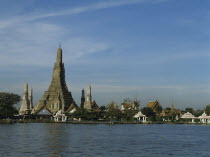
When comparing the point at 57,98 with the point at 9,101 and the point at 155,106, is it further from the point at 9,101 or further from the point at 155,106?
the point at 155,106

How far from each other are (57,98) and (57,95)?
1352mm

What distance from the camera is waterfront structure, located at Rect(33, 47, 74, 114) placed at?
460 ft

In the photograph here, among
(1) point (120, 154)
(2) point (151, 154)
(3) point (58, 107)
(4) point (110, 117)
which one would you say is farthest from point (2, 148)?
(3) point (58, 107)

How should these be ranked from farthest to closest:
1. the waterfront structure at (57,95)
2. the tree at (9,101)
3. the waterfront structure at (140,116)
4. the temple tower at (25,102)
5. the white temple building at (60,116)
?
the temple tower at (25,102) → the waterfront structure at (57,95) → the waterfront structure at (140,116) → the white temple building at (60,116) → the tree at (9,101)

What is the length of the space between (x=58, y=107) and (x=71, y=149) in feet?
332

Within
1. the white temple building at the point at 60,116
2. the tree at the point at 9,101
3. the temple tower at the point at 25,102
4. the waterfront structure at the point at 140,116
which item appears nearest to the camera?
the tree at the point at 9,101

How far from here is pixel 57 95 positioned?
142m

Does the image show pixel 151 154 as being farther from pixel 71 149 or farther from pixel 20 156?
pixel 20 156

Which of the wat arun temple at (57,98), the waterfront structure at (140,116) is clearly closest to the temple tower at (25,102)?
the wat arun temple at (57,98)

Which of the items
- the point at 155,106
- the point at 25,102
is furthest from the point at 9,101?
the point at 155,106

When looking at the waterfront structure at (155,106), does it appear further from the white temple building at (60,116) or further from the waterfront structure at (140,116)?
the white temple building at (60,116)

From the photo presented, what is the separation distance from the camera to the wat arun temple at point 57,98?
140 meters

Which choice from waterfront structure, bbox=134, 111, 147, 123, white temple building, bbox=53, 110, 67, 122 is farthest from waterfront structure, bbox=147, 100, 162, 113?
white temple building, bbox=53, 110, 67, 122

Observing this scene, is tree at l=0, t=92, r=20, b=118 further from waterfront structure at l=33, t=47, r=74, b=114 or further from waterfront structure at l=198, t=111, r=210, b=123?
waterfront structure at l=198, t=111, r=210, b=123
